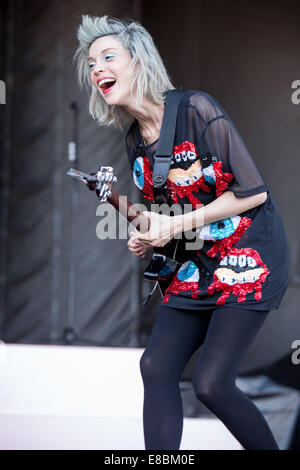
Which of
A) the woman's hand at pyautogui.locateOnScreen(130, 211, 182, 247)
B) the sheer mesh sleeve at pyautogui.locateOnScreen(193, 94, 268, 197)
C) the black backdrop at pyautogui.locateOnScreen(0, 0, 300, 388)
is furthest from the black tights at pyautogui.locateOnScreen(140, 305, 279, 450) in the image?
the black backdrop at pyautogui.locateOnScreen(0, 0, 300, 388)

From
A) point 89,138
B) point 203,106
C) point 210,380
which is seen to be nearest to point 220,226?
point 203,106

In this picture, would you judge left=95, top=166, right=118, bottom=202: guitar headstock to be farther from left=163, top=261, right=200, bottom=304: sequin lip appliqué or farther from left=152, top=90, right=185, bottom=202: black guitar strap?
left=163, top=261, right=200, bottom=304: sequin lip appliqué

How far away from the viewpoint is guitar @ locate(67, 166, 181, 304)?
182 centimetres

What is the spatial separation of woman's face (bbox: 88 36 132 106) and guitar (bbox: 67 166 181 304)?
0.81 feet

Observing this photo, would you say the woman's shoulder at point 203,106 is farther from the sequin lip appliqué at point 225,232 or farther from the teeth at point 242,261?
the teeth at point 242,261

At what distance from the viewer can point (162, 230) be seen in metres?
1.87

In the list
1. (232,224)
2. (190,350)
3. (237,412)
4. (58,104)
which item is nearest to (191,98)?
(232,224)

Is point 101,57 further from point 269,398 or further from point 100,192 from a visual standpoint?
point 269,398

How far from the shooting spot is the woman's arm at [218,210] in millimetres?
1844

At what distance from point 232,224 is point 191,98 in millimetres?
425

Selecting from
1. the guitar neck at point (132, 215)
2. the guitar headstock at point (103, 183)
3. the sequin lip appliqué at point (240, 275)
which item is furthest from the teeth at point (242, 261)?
the guitar headstock at point (103, 183)

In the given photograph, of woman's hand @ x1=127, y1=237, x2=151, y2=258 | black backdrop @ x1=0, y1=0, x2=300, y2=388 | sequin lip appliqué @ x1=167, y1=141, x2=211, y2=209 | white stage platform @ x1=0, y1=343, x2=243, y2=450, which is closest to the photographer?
sequin lip appliqué @ x1=167, y1=141, x2=211, y2=209

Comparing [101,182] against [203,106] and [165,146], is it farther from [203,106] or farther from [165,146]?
[203,106]

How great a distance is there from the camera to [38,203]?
406 centimetres
